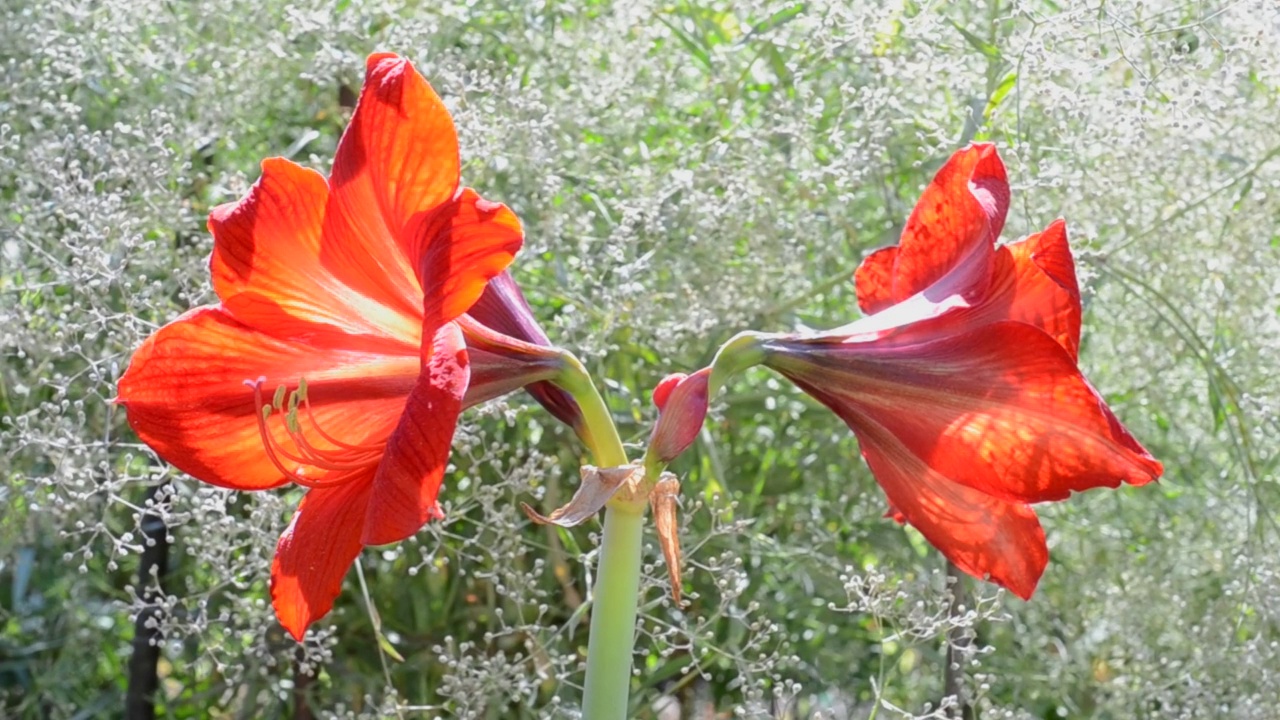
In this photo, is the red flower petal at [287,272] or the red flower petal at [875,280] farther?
the red flower petal at [875,280]

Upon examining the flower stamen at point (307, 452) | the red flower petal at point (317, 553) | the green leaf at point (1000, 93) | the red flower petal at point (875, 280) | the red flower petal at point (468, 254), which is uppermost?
the green leaf at point (1000, 93)

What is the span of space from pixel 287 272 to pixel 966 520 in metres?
0.24

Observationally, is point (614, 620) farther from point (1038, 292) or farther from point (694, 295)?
point (694, 295)

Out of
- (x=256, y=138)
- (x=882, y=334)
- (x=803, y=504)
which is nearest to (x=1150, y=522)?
(x=803, y=504)

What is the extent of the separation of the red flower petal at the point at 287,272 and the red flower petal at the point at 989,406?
5.4 inches

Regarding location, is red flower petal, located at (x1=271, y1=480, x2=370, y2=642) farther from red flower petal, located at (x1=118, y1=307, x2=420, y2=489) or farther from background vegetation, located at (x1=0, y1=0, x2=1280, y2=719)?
background vegetation, located at (x1=0, y1=0, x2=1280, y2=719)

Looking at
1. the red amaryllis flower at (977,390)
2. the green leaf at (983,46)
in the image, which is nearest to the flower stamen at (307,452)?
the red amaryllis flower at (977,390)

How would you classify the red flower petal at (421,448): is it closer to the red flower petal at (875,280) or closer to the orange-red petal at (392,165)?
the orange-red petal at (392,165)

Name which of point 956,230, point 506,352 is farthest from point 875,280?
point 506,352

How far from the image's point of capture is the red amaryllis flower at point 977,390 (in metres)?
0.46

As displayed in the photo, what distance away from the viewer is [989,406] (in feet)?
1.55

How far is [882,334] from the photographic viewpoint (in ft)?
1.64

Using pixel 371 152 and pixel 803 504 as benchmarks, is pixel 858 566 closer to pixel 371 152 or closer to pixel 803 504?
pixel 803 504

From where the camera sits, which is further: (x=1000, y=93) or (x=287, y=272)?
(x=1000, y=93)
